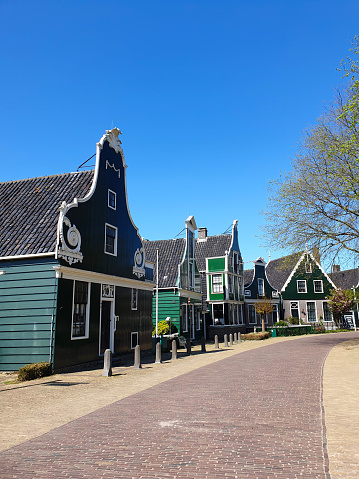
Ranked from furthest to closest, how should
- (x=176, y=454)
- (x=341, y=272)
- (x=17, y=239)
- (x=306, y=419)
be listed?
(x=341, y=272) → (x=17, y=239) → (x=306, y=419) → (x=176, y=454)

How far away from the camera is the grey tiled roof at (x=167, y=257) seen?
28.8 m

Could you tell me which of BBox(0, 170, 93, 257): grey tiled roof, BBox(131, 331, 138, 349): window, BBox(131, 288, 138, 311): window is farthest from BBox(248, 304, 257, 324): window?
BBox(0, 170, 93, 257): grey tiled roof

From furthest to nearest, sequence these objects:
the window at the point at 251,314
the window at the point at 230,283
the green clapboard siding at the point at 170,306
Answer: the window at the point at 251,314, the window at the point at 230,283, the green clapboard siding at the point at 170,306

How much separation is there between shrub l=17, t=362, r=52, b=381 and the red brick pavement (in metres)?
4.55

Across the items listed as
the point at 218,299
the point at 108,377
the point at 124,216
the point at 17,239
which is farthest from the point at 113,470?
the point at 218,299

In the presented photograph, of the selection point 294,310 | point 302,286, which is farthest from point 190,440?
point 302,286

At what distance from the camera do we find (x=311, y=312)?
49875 mm

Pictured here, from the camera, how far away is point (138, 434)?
243 inches

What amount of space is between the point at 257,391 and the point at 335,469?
511cm

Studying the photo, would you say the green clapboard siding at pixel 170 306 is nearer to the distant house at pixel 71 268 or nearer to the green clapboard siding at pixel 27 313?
the distant house at pixel 71 268

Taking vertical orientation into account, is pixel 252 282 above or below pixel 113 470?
above

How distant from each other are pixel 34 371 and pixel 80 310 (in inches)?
124

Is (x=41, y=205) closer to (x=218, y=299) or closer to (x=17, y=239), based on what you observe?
(x=17, y=239)

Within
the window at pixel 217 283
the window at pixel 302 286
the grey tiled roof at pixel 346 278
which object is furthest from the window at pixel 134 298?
the grey tiled roof at pixel 346 278
